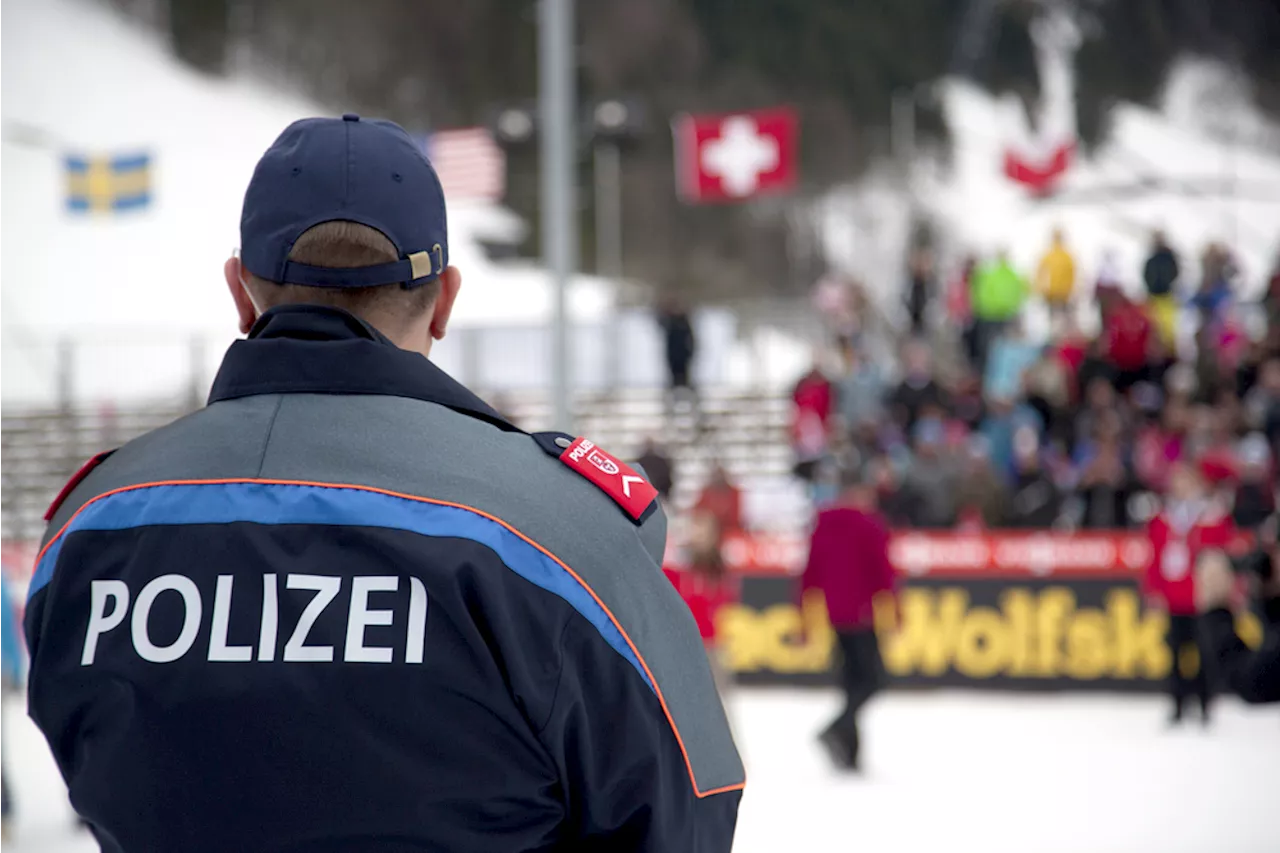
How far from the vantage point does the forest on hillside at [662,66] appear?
35469 millimetres

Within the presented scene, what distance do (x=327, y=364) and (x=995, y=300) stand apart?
1496 centimetres

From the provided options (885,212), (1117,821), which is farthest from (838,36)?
(1117,821)

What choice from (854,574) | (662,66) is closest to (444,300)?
(854,574)

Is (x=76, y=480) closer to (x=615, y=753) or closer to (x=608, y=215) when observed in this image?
(x=615, y=753)

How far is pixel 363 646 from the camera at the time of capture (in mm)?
1184

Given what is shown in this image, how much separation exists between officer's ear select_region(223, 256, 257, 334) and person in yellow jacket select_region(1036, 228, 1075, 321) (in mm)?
15319

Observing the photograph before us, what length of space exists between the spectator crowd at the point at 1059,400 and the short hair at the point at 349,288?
432 inches

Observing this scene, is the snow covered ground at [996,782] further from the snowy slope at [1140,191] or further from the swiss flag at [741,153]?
the swiss flag at [741,153]

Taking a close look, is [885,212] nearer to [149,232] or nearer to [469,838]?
[149,232]

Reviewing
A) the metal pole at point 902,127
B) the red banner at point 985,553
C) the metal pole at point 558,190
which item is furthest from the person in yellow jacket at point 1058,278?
the metal pole at point 902,127

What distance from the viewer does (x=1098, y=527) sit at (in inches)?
469

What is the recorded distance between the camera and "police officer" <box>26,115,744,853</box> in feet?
3.88

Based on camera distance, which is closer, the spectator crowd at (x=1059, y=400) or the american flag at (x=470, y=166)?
the spectator crowd at (x=1059, y=400)

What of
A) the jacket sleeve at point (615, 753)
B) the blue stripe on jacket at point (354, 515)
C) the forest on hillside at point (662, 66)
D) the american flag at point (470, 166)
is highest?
the forest on hillside at point (662, 66)
